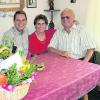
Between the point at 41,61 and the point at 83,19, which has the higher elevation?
the point at 83,19

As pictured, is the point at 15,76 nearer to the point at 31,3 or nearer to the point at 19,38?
the point at 19,38

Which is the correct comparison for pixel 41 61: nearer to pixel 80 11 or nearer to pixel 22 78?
pixel 22 78

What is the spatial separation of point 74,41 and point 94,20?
713 millimetres

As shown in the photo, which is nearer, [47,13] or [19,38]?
[19,38]

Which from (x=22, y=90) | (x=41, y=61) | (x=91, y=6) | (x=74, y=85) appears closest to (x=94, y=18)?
(x=91, y=6)

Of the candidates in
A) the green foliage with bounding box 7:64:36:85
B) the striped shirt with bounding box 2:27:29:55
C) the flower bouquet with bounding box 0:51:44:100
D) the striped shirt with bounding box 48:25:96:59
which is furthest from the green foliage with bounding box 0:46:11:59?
the striped shirt with bounding box 48:25:96:59

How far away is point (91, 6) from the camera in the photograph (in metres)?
3.46

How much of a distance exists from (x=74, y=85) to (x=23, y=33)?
4.38 feet

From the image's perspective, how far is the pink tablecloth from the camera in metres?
1.58

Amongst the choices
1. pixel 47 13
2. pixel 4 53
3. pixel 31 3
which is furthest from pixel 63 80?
pixel 47 13

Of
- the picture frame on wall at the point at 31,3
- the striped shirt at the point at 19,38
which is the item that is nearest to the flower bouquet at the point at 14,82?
the striped shirt at the point at 19,38

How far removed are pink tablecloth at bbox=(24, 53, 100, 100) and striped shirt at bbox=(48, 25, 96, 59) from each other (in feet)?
1.63

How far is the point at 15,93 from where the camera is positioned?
1350 mm

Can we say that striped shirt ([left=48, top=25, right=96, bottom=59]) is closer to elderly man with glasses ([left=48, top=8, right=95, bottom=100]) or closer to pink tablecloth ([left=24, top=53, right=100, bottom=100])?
elderly man with glasses ([left=48, top=8, right=95, bottom=100])
